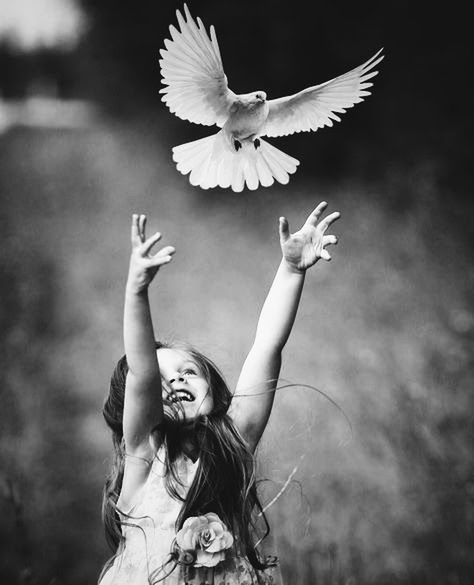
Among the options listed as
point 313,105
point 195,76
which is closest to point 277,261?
point 313,105

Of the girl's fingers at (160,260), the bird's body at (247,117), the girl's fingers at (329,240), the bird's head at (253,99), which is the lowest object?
the girl's fingers at (160,260)

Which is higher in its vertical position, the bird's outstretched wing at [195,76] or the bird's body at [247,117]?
the bird's outstretched wing at [195,76]

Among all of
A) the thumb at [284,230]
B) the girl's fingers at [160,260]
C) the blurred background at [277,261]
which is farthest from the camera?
the blurred background at [277,261]

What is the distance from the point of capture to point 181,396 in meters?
0.78

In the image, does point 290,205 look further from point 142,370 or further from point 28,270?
point 142,370

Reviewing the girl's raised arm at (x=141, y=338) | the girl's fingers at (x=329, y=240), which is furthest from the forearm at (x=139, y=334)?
the girl's fingers at (x=329, y=240)

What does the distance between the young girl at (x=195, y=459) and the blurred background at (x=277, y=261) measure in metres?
0.71

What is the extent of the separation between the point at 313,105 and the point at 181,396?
37cm

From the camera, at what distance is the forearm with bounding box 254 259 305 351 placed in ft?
2.54

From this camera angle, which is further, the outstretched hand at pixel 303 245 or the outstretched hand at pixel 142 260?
the outstretched hand at pixel 303 245

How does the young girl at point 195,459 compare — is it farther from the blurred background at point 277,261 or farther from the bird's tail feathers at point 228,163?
the blurred background at point 277,261

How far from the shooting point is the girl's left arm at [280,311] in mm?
775

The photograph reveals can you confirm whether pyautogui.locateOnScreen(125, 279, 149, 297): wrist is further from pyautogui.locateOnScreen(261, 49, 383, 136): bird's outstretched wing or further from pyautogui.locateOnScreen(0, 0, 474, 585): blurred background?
pyautogui.locateOnScreen(0, 0, 474, 585): blurred background

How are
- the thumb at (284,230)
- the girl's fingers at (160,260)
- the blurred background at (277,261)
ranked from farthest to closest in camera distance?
1. the blurred background at (277,261)
2. the thumb at (284,230)
3. the girl's fingers at (160,260)
